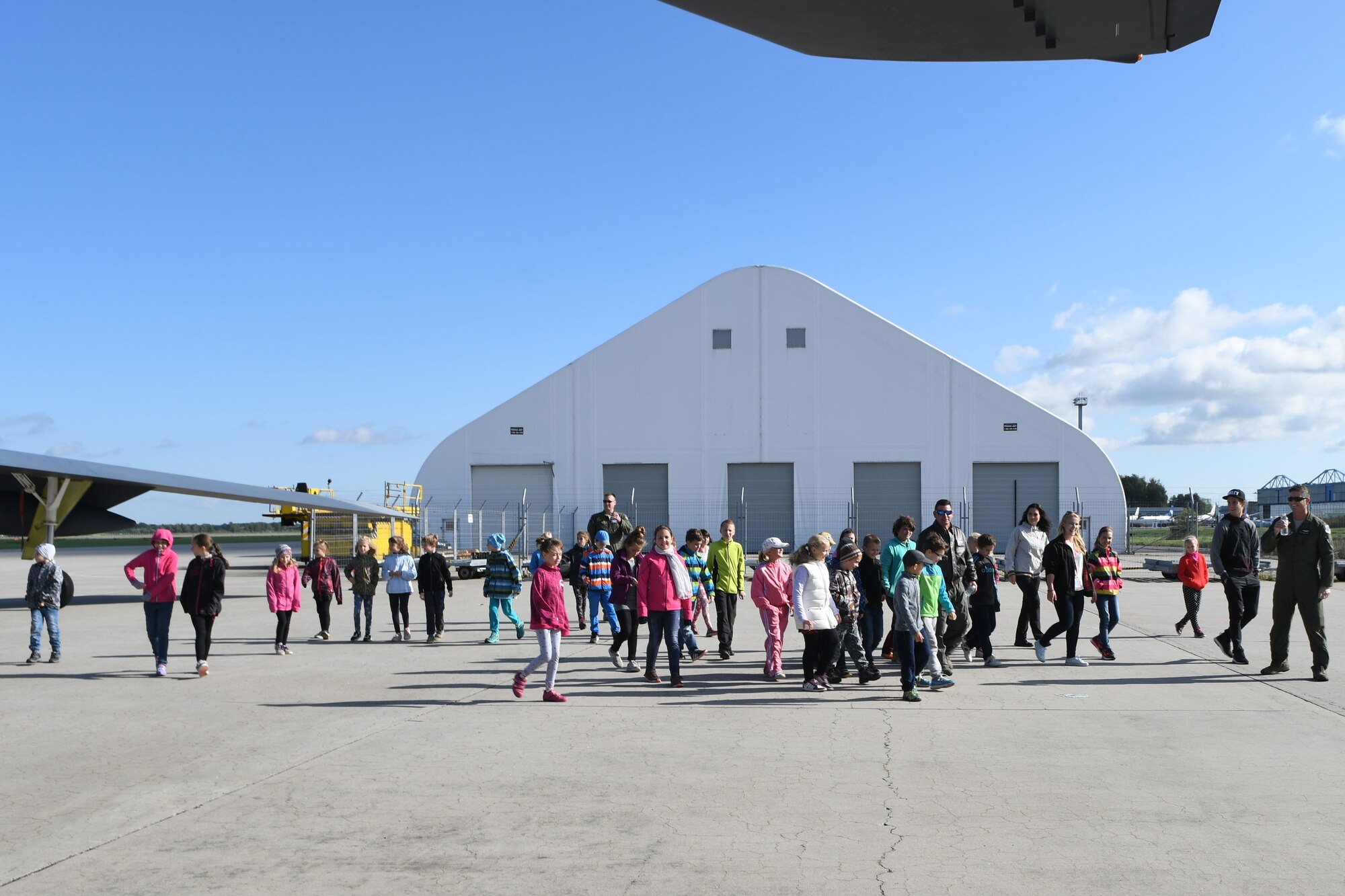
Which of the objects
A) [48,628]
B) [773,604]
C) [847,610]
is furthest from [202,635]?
[847,610]

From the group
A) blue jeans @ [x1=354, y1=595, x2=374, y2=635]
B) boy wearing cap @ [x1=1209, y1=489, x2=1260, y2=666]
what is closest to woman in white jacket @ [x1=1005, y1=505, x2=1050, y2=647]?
boy wearing cap @ [x1=1209, y1=489, x2=1260, y2=666]

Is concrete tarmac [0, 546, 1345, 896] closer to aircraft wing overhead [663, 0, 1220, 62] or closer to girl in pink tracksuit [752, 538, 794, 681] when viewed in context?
girl in pink tracksuit [752, 538, 794, 681]

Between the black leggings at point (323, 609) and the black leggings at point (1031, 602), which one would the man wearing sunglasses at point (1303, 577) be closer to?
the black leggings at point (1031, 602)

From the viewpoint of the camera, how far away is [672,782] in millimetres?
6465

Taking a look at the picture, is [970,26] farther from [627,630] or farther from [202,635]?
[202,635]

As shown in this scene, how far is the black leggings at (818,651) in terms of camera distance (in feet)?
33.6

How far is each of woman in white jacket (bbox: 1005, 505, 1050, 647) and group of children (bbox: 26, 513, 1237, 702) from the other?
0.50 m

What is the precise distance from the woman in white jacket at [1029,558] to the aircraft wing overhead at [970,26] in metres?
9.51

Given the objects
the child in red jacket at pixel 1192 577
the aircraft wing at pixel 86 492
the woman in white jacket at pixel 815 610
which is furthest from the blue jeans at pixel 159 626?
the aircraft wing at pixel 86 492

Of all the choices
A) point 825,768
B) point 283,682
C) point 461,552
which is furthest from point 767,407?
point 825,768

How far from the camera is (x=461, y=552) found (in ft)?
127

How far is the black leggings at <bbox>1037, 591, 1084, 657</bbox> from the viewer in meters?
11.7

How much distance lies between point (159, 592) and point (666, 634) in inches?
209

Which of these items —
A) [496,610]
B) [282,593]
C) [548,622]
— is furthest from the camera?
[496,610]
